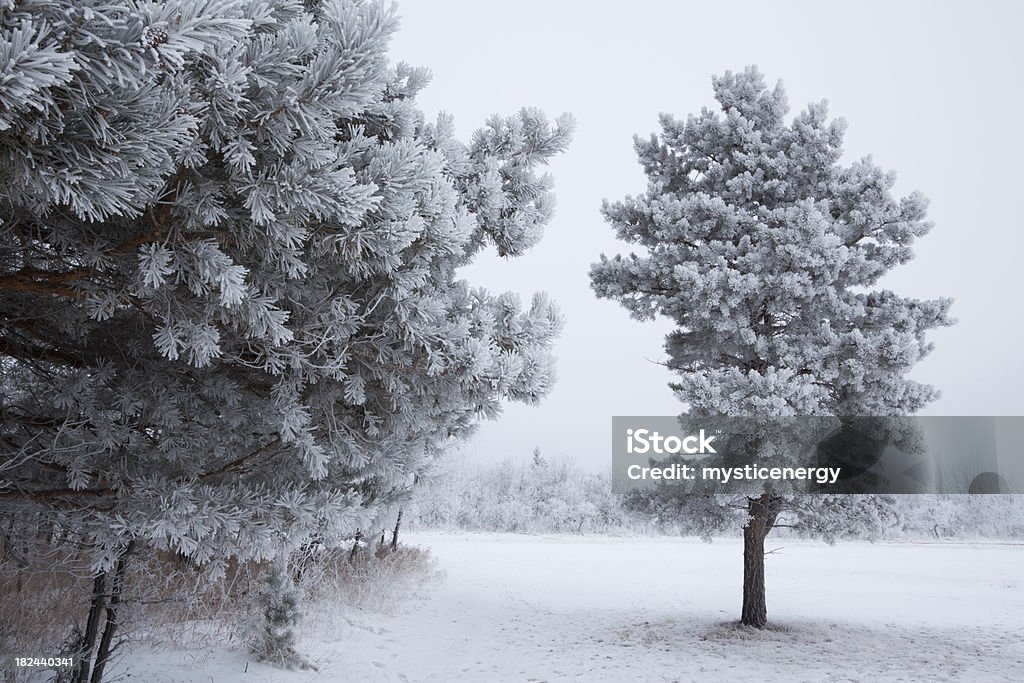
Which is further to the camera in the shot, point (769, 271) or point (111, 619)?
point (769, 271)

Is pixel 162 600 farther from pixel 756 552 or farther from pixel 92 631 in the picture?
pixel 756 552

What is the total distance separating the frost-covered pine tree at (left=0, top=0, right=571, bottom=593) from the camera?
5.58 feet

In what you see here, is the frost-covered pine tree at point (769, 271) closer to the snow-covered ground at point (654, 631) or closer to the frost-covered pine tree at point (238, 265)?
the snow-covered ground at point (654, 631)

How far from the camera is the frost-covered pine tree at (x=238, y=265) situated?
1.70m

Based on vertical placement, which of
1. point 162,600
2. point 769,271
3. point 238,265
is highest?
point 769,271

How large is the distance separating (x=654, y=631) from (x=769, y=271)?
192 inches

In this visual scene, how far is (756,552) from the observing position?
8914 mm

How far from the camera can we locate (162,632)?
6.09m

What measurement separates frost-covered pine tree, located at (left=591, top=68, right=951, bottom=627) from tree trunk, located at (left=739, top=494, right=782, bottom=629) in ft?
0.06

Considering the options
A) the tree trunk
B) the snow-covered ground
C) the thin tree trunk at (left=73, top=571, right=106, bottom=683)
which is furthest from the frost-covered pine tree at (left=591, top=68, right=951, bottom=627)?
the thin tree trunk at (left=73, top=571, right=106, bottom=683)

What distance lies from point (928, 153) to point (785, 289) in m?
45.2

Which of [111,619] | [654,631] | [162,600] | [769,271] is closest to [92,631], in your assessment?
[111,619]

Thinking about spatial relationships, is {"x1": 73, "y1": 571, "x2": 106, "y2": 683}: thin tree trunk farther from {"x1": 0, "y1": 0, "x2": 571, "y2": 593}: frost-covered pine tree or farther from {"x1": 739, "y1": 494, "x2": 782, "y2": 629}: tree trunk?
{"x1": 739, "y1": 494, "x2": 782, "y2": 629}: tree trunk

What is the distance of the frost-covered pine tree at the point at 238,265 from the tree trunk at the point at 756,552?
582 cm
